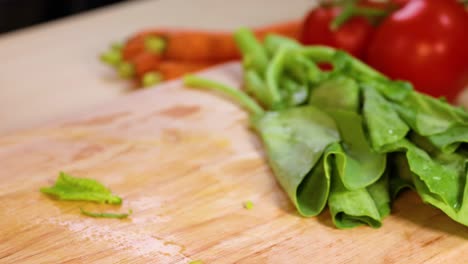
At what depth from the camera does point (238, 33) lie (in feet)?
5.65

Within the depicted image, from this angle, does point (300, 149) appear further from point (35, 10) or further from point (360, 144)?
point (35, 10)

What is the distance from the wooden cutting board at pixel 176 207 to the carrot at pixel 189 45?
0.37m

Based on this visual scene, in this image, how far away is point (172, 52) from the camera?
1.90m

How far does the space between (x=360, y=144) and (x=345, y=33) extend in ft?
1.51

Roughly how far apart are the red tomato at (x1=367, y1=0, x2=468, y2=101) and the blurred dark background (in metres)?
1.41

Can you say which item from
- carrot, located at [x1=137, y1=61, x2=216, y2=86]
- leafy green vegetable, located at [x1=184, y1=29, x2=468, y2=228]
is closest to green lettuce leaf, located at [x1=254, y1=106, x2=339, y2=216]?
leafy green vegetable, located at [x1=184, y1=29, x2=468, y2=228]

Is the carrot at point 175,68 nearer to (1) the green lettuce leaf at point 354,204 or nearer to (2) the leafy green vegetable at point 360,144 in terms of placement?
(2) the leafy green vegetable at point 360,144

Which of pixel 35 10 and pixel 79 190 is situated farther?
pixel 35 10

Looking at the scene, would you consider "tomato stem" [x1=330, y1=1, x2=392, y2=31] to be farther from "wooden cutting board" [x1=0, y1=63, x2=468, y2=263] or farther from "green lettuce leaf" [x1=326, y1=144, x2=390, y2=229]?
"green lettuce leaf" [x1=326, y1=144, x2=390, y2=229]

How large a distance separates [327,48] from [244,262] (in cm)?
60

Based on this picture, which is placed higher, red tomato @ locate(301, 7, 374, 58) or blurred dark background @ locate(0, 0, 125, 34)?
red tomato @ locate(301, 7, 374, 58)

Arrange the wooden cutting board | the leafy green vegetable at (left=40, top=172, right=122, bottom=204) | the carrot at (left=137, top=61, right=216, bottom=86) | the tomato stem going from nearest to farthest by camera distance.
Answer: the wooden cutting board
the leafy green vegetable at (left=40, top=172, right=122, bottom=204)
the tomato stem
the carrot at (left=137, top=61, right=216, bottom=86)

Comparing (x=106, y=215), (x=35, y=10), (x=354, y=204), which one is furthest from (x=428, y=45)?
(x=35, y=10)

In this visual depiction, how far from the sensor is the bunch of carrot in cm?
185
